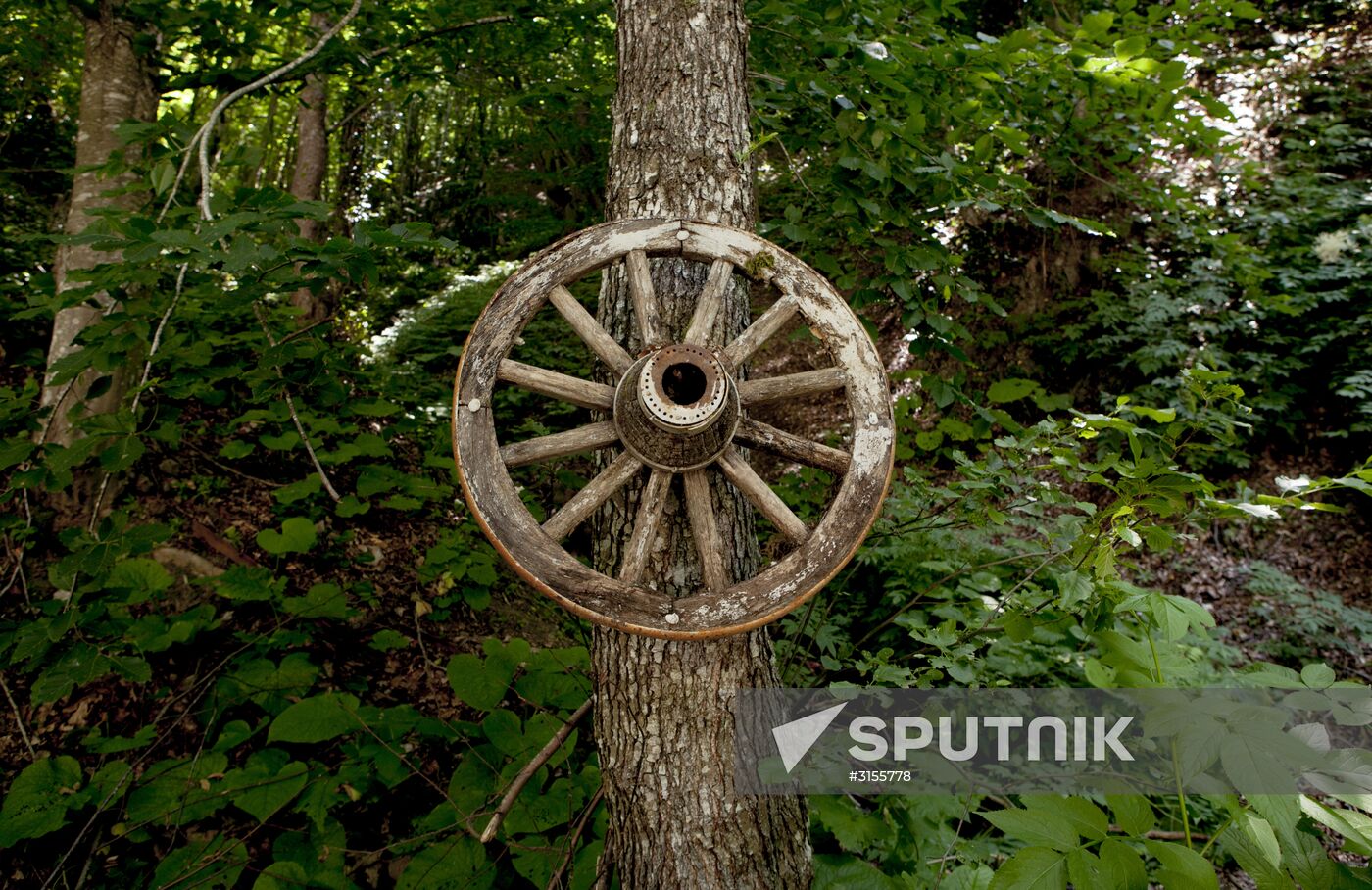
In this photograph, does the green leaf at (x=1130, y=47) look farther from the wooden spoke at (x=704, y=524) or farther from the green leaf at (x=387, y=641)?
the green leaf at (x=387, y=641)

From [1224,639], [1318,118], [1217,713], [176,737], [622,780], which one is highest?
[1318,118]

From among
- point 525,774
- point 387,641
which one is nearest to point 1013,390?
point 525,774

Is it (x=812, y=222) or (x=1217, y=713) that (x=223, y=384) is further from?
(x=1217, y=713)

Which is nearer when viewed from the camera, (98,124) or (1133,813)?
(1133,813)

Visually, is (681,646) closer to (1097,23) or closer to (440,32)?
(1097,23)

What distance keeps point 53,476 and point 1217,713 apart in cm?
289

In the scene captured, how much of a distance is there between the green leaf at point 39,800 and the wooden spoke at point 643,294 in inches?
84.9

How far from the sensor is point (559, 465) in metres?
4.18

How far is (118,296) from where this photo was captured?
5.88ft

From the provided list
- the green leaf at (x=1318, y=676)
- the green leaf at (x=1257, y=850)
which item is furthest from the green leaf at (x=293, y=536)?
the green leaf at (x=1318, y=676)

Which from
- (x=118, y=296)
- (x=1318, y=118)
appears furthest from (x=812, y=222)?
(x=1318, y=118)

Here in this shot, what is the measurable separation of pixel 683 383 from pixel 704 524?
0.34 meters

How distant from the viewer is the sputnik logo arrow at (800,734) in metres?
1.83

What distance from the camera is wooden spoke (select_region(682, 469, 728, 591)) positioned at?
5.18 ft
